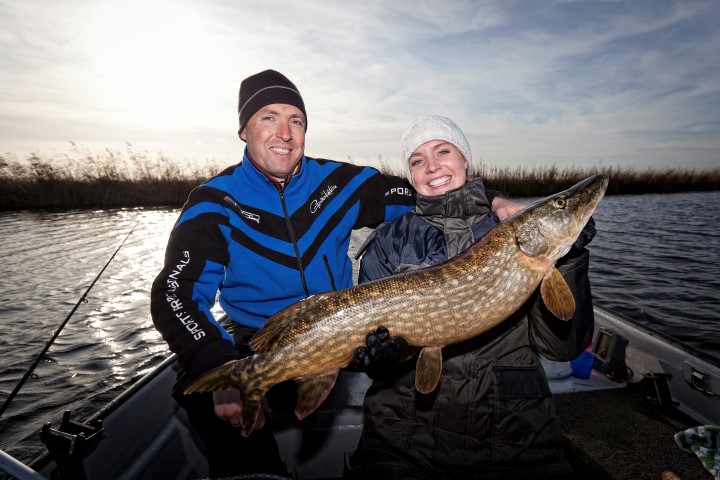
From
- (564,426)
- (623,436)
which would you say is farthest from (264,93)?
(623,436)

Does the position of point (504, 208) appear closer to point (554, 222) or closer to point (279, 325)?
point (554, 222)

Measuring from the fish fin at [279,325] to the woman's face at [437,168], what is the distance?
945 millimetres

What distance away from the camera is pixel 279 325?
5.74 feet

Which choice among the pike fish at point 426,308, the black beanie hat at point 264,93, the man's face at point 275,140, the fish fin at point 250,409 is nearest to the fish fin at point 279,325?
the pike fish at point 426,308

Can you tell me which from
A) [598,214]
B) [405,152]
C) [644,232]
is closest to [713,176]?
[598,214]

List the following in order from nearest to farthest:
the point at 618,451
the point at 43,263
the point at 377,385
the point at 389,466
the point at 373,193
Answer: the point at 389,466 → the point at 377,385 → the point at 618,451 → the point at 373,193 → the point at 43,263

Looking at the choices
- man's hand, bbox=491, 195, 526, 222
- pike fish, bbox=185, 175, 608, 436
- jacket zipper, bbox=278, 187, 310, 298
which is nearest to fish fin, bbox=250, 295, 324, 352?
pike fish, bbox=185, 175, 608, 436

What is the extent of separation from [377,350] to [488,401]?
0.59m

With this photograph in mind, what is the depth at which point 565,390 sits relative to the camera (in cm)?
300

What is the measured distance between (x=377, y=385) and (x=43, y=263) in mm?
9852

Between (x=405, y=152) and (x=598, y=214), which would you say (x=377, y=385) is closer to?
(x=405, y=152)

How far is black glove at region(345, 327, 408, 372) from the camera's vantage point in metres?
1.65

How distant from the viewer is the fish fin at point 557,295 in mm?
1623

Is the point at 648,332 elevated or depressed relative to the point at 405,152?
depressed
